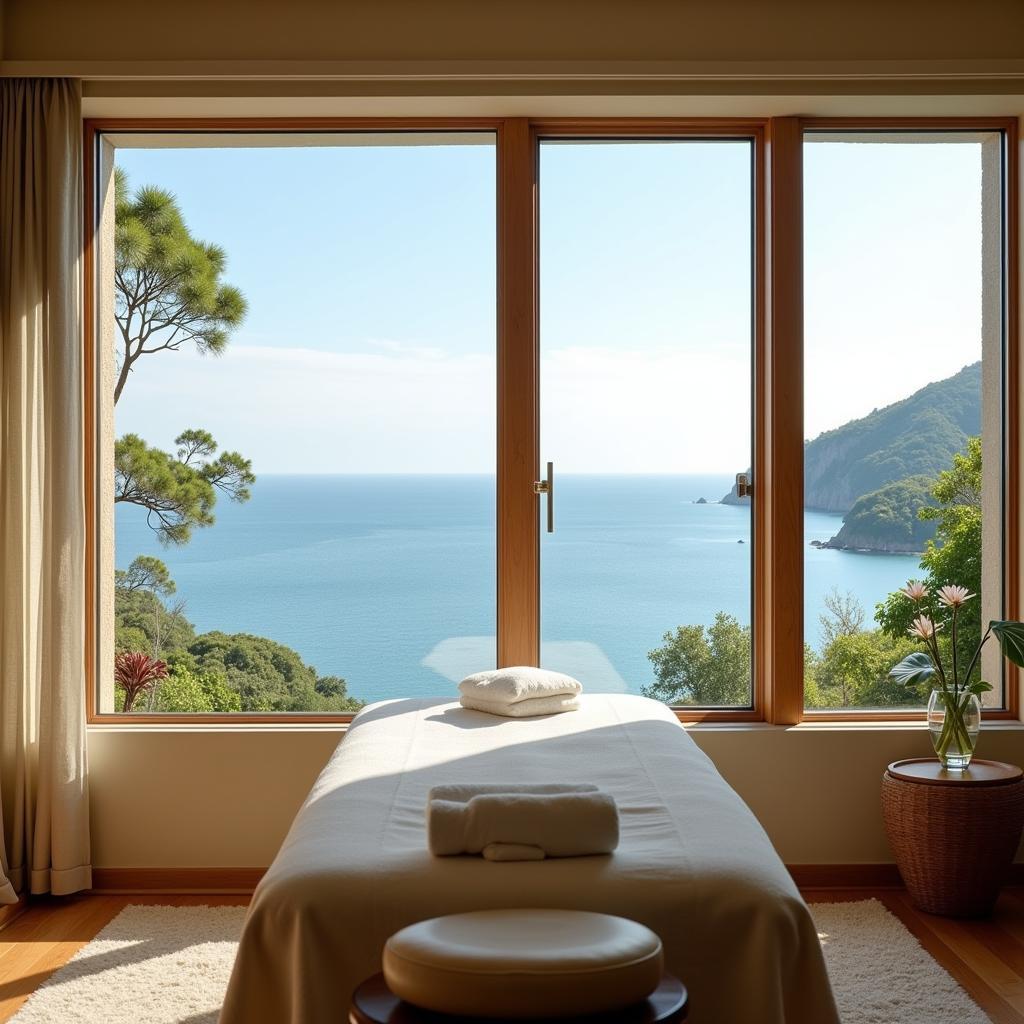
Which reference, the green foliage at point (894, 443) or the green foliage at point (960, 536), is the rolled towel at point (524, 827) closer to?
the green foliage at point (894, 443)

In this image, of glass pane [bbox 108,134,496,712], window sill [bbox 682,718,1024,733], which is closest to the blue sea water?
glass pane [bbox 108,134,496,712]

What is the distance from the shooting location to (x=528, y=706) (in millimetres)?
2875

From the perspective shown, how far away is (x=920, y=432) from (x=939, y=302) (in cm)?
43

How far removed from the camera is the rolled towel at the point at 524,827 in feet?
5.90

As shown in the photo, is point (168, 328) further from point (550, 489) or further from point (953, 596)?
point (953, 596)

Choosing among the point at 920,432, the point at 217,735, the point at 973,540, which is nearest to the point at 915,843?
the point at 973,540

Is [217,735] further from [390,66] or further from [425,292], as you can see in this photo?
[390,66]

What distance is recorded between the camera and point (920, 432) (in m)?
3.70

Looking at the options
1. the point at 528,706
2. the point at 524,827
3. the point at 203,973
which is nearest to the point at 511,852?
the point at 524,827

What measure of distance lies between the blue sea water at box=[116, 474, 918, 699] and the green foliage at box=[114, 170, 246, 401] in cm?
52

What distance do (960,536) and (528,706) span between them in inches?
67.5

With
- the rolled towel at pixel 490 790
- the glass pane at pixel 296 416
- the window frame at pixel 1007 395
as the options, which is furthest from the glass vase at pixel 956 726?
the rolled towel at pixel 490 790

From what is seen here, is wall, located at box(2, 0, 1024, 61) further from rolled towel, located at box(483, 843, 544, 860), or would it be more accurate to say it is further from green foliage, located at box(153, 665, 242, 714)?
rolled towel, located at box(483, 843, 544, 860)

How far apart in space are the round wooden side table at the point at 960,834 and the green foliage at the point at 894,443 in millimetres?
957
